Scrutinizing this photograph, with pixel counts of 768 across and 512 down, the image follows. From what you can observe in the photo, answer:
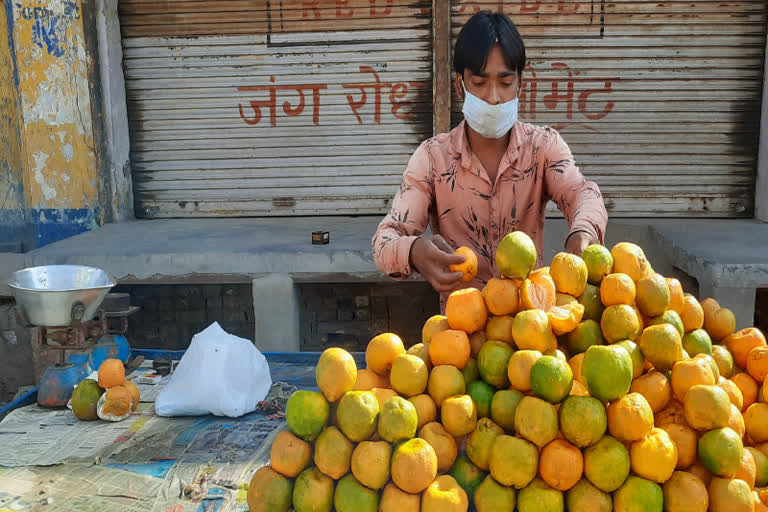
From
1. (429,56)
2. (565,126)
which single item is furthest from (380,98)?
(565,126)

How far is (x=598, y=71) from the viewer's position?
5.87 m

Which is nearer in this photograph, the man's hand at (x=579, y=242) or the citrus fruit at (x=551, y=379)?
the citrus fruit at (x=551, y=379)

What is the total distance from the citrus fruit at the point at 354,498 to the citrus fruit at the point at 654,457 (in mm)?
A: 587

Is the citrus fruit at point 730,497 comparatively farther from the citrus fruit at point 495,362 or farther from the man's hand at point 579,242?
the man's hand at point 579,242

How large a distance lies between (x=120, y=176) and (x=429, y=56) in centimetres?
305

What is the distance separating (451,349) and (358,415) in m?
0.31

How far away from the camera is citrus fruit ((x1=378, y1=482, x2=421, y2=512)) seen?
4.80 feet

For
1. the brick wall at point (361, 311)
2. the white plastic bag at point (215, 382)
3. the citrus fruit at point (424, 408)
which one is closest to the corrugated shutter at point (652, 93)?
the brick wall at point (361, 311)

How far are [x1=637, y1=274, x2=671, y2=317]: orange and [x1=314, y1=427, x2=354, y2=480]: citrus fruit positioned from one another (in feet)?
2.74

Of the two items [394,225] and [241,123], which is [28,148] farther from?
[394,225]

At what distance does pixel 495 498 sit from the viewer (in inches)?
58.4

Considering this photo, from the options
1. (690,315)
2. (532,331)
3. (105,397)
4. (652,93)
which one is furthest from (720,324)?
(652,93)

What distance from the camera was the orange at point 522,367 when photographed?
154 cm

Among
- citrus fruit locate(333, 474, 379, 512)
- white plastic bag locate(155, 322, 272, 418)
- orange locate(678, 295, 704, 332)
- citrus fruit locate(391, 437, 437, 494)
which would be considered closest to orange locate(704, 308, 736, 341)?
orange locate(678, 295, 704, 332)
